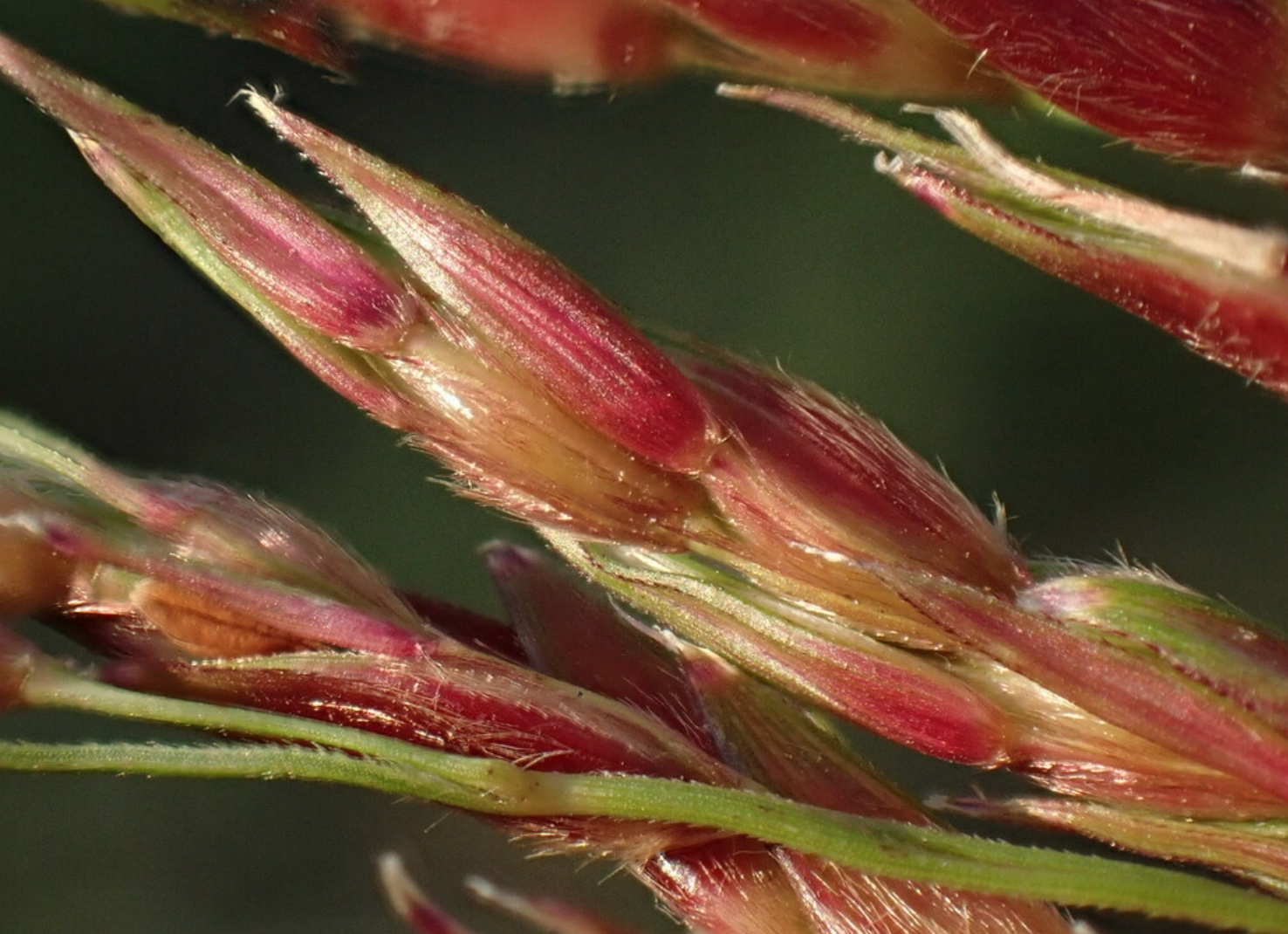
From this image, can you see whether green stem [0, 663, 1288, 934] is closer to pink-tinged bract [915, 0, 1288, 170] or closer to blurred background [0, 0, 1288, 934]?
pink-tinged bract [915, 0, 1288, 170]

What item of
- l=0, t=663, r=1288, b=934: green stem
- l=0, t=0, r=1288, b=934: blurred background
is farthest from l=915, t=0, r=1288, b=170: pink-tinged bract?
l=0, t=0, r=1288, b=934: blurred background

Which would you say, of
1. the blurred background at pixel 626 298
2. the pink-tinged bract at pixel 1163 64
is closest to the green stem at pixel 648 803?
the pink-tinged bract at pixel 1163 64

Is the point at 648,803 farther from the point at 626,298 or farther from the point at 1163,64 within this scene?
the point at 626,298

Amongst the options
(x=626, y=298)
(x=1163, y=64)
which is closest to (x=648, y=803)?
(x=1163, y=64)

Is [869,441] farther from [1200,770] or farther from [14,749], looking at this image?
[14,749]

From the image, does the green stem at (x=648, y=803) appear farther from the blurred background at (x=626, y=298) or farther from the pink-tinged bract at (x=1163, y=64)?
the blurred background at (x=626, y=298)
